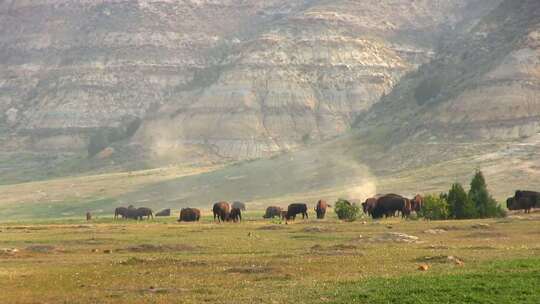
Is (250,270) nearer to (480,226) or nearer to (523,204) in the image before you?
(480,226)

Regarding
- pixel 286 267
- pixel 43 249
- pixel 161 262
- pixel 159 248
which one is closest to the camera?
pixel 286 267

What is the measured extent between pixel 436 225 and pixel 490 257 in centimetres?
2259

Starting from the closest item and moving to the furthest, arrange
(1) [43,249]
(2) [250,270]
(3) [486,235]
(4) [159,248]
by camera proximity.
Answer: (2) [250,270]
(4) [159,248]
(1) [43,249]
(3) [486,235]

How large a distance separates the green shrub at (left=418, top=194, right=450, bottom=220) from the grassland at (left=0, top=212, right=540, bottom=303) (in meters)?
12.2

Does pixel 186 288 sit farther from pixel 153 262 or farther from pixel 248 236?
pixel 248 236

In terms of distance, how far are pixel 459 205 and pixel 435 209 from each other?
234 cm

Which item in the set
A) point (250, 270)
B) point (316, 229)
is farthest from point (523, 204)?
point (250, 270)

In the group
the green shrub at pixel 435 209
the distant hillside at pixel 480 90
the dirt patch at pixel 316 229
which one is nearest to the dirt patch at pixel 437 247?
the dirt patch at pixel 316 229

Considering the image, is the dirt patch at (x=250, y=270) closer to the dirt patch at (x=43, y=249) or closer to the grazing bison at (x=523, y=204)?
the dirt patch at (x=43, y=249)

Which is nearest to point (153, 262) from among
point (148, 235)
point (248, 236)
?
point (248, 236)

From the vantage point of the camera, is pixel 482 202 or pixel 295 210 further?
pixel 295 210

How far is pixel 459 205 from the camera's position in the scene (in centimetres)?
6981

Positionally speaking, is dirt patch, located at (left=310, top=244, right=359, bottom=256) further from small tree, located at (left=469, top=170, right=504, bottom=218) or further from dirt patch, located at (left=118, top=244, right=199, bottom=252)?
small tree, located at (left=469, top=170, right=504, bottom=218)

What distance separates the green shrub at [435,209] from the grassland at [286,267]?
39.9 feet
